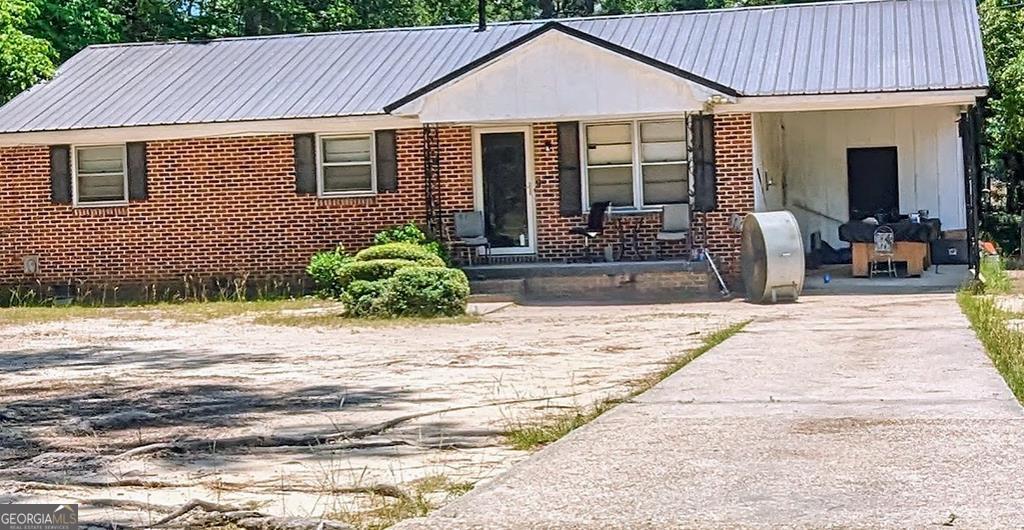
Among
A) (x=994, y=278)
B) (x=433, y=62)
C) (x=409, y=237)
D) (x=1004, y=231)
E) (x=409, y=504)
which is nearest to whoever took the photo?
(x=409, y=504)

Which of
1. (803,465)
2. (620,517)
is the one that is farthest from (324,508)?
(803,465)

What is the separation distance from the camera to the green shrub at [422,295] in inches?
682

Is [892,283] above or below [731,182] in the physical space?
below

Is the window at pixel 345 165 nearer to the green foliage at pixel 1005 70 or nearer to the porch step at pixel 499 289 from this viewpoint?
the porch step at pixel 499 289

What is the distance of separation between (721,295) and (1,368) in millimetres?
10073

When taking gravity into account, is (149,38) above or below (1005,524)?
above

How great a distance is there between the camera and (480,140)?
2184 centimetres

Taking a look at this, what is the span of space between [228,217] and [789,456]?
16584 mm

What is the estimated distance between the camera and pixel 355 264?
18.9 meters

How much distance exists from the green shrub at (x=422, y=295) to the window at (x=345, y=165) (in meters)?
4.71

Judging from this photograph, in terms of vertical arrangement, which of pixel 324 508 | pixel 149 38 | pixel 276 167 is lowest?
pixel 324 508

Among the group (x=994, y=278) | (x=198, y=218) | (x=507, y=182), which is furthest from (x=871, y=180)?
(x=198, y=218)

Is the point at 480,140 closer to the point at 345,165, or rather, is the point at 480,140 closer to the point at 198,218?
the point at 345,165

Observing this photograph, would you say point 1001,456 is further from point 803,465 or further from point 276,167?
point 276,167
